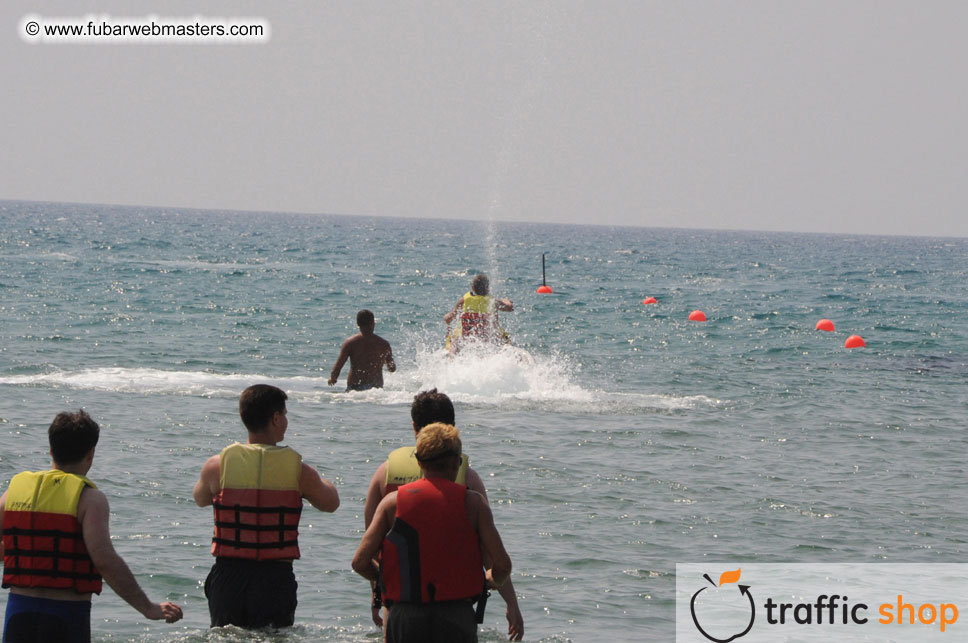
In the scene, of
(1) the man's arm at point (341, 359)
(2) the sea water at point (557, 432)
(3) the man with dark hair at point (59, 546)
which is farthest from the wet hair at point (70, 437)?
(1) the man's arm at point (341, 359)

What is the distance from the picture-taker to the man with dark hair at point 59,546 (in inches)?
197

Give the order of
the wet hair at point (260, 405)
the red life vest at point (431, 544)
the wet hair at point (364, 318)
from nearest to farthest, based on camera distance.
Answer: the red life vest at point (431, 544) → the wet hair at point (260, 405) → the wet hair at point (364, 318)

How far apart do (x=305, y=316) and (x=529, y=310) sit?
31.1 feet

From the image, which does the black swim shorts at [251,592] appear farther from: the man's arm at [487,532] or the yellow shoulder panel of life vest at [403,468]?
the man's arm at [487,532]

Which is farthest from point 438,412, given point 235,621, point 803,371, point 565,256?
point 565,256

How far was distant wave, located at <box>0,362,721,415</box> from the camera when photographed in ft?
58.2

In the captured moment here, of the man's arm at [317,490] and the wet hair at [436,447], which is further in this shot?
the man's arm at [317,490]

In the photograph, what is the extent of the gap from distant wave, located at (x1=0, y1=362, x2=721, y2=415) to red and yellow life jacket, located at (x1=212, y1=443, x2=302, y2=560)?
37.5ft

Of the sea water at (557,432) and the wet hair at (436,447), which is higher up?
the wet hair at (436,447)

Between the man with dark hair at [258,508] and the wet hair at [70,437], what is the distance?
2.57 ft

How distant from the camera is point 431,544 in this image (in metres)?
4.87

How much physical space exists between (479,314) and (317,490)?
12.4m

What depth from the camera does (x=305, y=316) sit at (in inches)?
1375

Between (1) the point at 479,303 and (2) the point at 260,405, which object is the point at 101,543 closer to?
(2) the point at 260,405
